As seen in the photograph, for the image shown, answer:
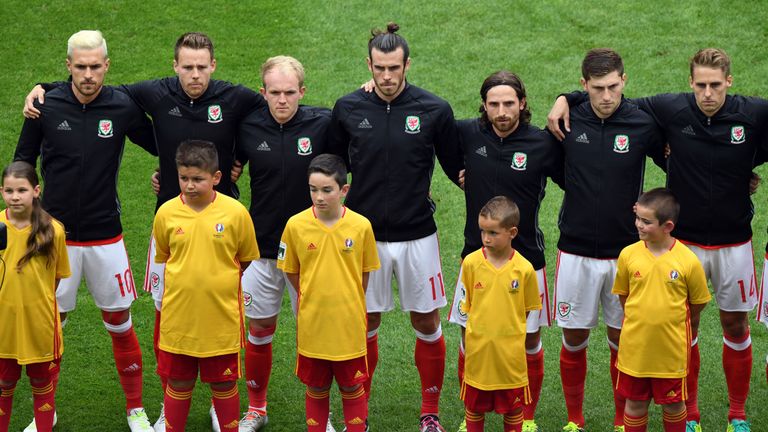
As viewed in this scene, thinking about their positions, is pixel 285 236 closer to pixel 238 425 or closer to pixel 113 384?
pixel 238 425

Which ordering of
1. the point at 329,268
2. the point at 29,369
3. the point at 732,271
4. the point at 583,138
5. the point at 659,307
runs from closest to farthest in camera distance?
the point at 659,307 < the point at 329,268 < the point at 29,369 < the point at 583,138 < the point at 732,271

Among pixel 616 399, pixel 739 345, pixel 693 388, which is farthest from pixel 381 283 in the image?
pixel 739 345

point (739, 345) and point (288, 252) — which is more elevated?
point (288, 252)

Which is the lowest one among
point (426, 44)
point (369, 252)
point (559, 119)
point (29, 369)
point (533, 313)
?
point (29, 369)

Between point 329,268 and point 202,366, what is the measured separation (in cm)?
87

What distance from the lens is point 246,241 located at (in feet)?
21.2

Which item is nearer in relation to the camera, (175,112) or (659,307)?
(659,307)

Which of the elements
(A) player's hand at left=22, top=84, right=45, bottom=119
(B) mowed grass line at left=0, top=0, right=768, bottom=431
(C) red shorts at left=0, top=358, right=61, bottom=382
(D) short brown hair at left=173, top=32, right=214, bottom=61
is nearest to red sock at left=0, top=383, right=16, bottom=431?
(C) red shorts at left=0, top=358, right=61, bottom=382

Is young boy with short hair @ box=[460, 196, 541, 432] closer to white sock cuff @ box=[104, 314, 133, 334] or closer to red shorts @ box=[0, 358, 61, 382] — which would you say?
white sock cuff @ box=[104, 314, 133, 334]

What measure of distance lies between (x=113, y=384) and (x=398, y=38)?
2.97 meters

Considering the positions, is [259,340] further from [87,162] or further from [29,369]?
[87,162]

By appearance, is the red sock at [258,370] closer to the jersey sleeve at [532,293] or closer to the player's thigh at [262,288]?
the player's thigh at [262,288]

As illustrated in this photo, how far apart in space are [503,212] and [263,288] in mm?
1616

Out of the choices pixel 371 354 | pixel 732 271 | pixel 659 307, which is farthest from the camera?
pixel 371 354
